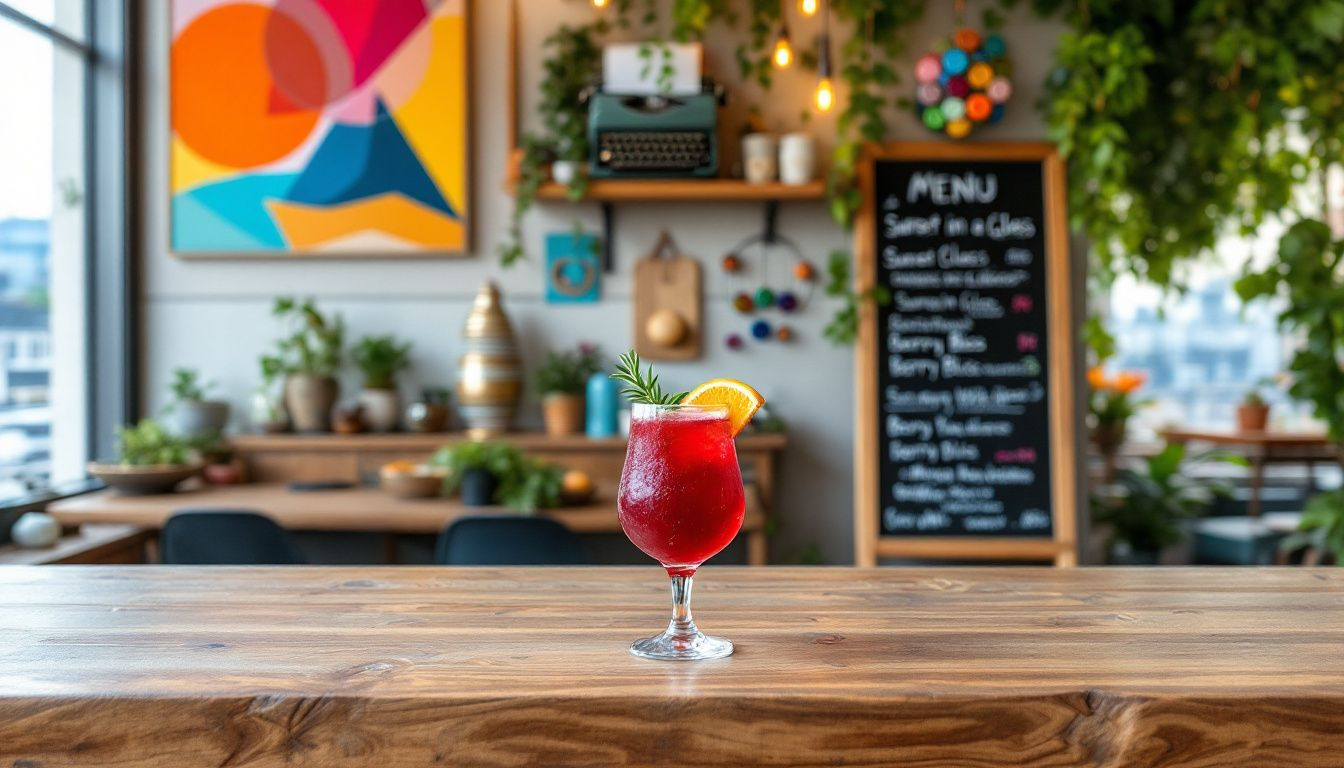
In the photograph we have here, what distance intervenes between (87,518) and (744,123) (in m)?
2.13

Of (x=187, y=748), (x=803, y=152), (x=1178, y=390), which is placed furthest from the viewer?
(x=1178, y=390)

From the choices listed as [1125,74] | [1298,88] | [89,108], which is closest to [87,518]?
[89,108]

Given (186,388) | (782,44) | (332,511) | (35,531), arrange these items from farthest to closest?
(186,388) → (782,44) → (332,511) → (35,531)

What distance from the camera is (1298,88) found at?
3125mm

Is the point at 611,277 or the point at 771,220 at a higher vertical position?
the point at 771,220

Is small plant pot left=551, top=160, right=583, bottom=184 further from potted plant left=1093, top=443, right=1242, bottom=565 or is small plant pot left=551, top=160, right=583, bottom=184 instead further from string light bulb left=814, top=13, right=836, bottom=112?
potted plant left=1093, top=443, right=1242, bottom=565

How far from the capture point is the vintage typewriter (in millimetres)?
3139

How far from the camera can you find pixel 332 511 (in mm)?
2689

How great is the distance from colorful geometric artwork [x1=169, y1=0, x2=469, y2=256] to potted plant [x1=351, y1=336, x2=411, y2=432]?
306 millimetres

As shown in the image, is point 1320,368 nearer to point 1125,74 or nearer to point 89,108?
point 1125,74

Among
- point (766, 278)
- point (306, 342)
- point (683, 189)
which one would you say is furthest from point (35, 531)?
point (766, 278)

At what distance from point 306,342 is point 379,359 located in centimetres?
25

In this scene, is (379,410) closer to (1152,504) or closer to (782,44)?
(782,44)

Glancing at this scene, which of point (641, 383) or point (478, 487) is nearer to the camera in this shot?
point (641, 383)
